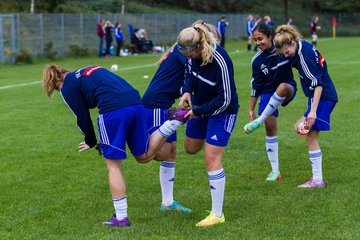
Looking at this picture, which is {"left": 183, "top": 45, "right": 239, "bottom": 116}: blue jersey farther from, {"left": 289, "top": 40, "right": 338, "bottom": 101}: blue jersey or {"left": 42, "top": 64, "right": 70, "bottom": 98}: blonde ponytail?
{"left": 289, "top": 40, "right": 338, "bottom": 101}: blue jersey

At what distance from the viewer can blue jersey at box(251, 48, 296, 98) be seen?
7.69m

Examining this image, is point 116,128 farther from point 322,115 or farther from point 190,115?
point 322,115

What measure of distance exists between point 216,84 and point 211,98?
25 cm

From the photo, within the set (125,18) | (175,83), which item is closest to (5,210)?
(175,83)

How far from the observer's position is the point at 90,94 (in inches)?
238

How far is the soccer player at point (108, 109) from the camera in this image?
19.7 feet

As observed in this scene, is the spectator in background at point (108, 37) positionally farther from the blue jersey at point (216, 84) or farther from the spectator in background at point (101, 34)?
the blue jersey at point (216, 84)

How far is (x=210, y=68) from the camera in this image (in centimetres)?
607

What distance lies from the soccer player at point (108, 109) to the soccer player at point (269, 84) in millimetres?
1846

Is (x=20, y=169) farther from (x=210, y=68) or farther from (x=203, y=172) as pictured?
(x=210, y=68)

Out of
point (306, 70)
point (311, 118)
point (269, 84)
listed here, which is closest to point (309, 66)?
point (306, 70)

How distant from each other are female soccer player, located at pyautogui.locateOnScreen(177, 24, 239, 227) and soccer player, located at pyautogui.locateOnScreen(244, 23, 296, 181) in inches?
52.8

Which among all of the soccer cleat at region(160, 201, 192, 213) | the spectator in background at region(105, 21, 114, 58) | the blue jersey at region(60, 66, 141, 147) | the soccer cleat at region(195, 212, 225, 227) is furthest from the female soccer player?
the spectator in background at region(105, 21, 114, 58)

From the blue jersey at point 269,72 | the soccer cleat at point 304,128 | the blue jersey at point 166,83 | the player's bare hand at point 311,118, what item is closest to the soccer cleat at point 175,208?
the blue jersey at point 166,83
